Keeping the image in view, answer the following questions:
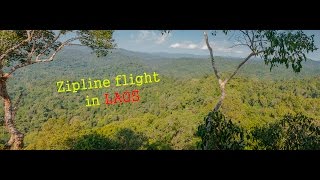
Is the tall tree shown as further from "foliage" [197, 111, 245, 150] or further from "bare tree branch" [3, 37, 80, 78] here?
"bare tree branch" [3, 37, 80, 78]

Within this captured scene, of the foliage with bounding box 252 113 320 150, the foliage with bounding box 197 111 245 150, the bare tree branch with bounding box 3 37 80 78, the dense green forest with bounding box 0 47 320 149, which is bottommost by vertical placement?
the dense green forest with bounding box 0 47 320 149

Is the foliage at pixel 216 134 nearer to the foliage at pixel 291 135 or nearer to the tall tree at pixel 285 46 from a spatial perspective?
the tall tree at pixel 285 46

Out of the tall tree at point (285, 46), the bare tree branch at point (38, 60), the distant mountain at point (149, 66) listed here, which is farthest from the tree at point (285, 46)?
the distant mountain at point (149, 66)

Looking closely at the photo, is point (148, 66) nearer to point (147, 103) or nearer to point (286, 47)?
point (147, 103)

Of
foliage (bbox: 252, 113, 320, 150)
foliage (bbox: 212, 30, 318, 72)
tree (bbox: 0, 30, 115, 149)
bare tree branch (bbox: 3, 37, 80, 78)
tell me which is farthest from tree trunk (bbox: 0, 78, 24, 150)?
foliage (bbox: 252, 113, 320, 150)

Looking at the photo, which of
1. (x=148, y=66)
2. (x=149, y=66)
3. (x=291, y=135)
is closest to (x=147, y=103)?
(x=148, y=66)
